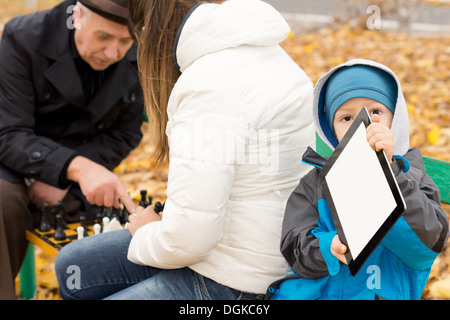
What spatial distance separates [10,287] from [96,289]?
86 centimetres

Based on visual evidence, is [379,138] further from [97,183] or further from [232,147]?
[97,183]

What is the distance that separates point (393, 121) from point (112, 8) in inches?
62.6

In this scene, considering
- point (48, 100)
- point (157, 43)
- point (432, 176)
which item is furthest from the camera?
point (48, 100)

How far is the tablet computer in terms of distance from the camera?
1.33 m

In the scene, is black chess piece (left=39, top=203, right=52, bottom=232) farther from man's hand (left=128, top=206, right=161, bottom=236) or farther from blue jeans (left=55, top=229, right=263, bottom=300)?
man's hand (left=128, top=206, right=161, bottom=236)

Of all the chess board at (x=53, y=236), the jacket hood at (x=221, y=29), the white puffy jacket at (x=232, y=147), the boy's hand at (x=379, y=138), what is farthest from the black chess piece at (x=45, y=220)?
the boy's hand at (x=379, y=138)

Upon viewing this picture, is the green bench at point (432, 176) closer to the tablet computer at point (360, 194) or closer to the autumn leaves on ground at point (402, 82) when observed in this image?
the autumn leaves on ground at point (402, 82)

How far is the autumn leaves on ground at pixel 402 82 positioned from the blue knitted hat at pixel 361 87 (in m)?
0.95

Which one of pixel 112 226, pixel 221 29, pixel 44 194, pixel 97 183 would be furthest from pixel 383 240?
pixel 44 194

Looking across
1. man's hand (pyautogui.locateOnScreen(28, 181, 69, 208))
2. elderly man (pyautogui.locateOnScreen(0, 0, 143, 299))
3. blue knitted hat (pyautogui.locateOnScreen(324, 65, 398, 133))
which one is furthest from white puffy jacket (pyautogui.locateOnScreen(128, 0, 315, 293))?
man's hand (pyautogui.locateOnScreen(28, 181, 69, 208))

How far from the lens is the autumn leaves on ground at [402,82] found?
380 centimetres

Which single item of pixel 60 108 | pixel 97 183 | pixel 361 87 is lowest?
pixel 97 183

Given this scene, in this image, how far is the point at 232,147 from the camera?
1.70m
